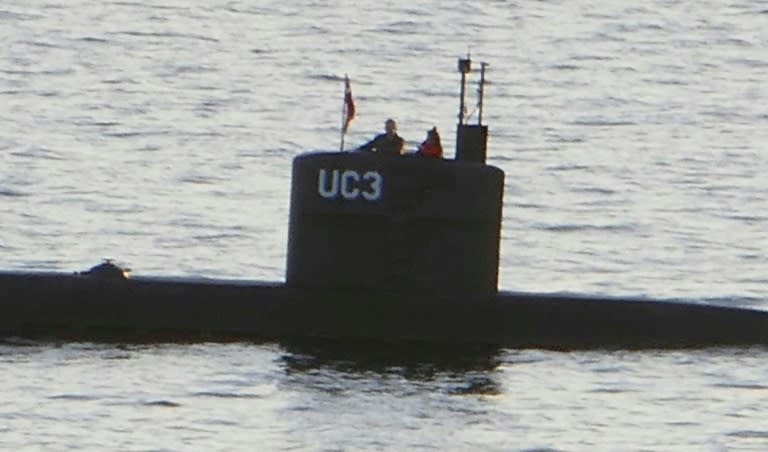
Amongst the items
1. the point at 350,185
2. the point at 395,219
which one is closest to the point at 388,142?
the point at 350,185

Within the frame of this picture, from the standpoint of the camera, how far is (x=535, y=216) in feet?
166

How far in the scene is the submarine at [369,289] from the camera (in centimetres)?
2986

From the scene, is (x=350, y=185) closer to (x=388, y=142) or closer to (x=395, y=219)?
(x=395, y=219)

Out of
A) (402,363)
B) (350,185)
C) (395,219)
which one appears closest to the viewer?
(402,363)

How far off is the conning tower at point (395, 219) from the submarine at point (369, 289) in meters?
0.01

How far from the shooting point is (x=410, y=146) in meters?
58.1

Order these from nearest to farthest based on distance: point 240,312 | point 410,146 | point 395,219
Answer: point 395,219, point 240,312, point 410,146

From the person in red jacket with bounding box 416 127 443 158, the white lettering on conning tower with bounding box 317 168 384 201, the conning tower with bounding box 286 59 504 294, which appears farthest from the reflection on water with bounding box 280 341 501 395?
the person in red jacket with bounding box 416 127 443 158

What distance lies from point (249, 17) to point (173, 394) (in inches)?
2275

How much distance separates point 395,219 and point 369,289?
825 mm

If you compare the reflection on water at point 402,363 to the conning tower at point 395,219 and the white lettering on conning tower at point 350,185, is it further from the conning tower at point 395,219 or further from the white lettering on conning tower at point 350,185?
the white lettering on conning tower at point 350,185

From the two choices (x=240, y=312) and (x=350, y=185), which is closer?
(x=350, y=185)

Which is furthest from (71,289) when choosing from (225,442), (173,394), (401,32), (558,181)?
(401,32)

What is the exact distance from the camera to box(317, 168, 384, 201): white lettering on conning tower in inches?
1172
